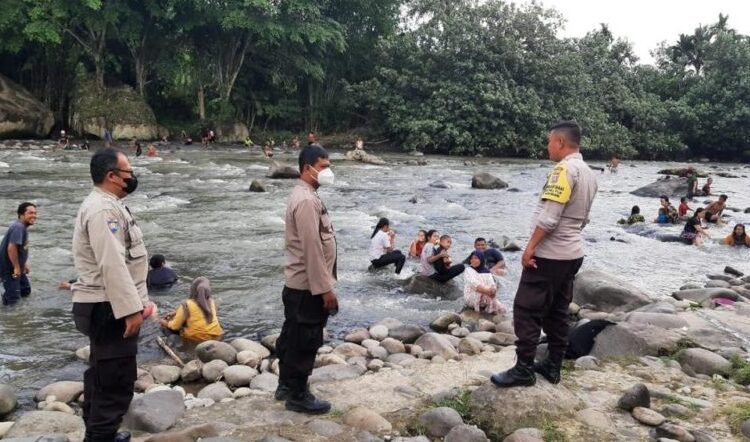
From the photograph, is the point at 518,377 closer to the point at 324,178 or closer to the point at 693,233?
the point at 324,178

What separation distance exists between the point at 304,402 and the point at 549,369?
1.99 m

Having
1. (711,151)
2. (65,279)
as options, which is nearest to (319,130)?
(711,151)

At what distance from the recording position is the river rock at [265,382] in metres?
5.82

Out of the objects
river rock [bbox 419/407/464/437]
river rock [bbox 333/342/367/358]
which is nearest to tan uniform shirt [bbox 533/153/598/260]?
river rock [bbox 419/407/464/437]

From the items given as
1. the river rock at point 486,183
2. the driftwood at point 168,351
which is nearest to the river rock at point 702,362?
the driftwood at point 168,351

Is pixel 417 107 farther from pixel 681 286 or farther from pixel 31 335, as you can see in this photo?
pixel 31 335

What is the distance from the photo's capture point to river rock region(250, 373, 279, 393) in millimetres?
5820

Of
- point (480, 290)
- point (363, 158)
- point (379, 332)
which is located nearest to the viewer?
point (379, 332)

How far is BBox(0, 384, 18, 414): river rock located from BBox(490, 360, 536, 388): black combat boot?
166 inches

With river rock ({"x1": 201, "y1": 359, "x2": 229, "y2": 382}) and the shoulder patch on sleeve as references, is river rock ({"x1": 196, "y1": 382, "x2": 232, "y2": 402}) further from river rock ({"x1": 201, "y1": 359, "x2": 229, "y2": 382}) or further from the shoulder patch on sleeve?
the shoulder patch on sleeve

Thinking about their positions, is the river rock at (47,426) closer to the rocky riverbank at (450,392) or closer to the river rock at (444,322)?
the rocky riverbank at (450,392)

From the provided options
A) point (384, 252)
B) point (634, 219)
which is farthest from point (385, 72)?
point (384, 252)

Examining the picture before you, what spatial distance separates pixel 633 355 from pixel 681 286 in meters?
5.64

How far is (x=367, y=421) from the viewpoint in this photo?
454 centimetres
